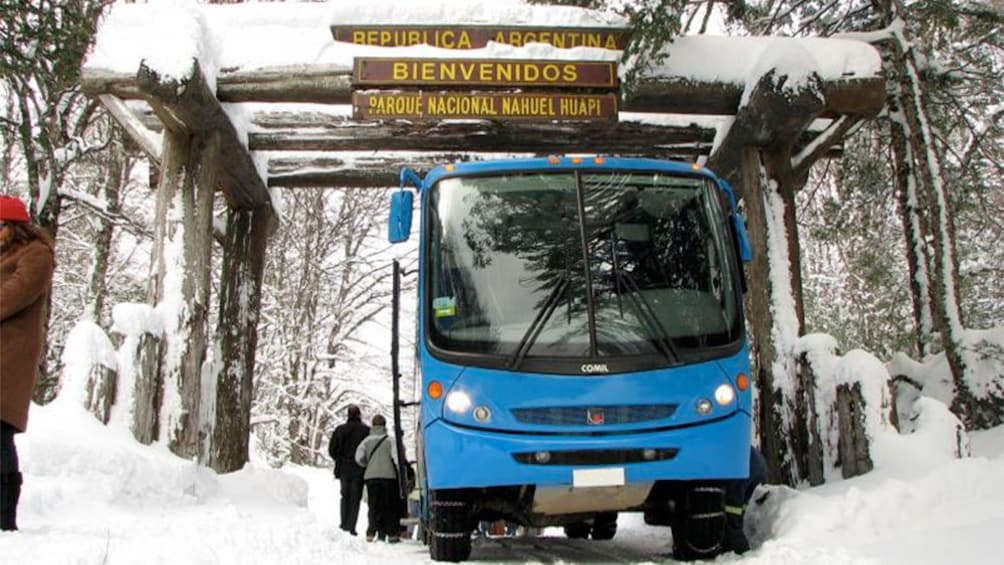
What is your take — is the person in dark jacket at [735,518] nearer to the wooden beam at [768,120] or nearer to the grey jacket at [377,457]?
the wooden beam at [768,120]

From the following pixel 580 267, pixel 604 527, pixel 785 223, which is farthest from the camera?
pixel 785 223

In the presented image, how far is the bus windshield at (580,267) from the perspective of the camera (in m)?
5.65

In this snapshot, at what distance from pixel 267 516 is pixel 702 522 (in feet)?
11.5

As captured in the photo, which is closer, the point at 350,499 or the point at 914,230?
the point at 350,499

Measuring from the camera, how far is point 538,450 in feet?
17.4

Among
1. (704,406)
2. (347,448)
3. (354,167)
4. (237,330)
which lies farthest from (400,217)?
(237,330)

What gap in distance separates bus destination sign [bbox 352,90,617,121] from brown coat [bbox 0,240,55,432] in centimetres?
429

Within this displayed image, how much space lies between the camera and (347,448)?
35.2 feet

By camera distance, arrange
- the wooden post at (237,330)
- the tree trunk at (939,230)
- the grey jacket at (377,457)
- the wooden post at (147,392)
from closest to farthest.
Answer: the wooden post at (147,392) < the grey jacket at (377,457) < the tree trunk at (939,230) < the wooden post at (237,330)

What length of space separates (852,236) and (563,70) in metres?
7.63

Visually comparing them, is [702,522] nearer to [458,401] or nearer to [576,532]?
[458,401]

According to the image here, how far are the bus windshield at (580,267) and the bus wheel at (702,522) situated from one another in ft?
2.84

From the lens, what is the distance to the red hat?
478 cm

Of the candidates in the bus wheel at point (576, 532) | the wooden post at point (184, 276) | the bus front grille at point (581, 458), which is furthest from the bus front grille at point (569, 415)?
the bus wheel at point (576, 532)
